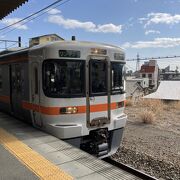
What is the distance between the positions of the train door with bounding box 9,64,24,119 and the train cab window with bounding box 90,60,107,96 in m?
2.20

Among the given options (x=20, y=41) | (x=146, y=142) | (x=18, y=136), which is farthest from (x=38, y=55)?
(x=20, y=41)

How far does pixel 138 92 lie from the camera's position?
97.6 ft

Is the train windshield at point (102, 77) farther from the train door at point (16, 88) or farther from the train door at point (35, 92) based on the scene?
the train door at point (16, 88)

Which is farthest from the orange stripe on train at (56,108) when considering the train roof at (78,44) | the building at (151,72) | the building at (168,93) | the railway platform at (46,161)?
the building at (151,72)

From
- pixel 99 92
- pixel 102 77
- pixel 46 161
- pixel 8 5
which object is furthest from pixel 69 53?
pixel 8 5

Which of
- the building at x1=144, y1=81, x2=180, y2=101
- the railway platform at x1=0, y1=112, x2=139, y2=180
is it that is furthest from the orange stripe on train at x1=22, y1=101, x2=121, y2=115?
the building at x1=144, y1=81, x2=180, y2=101

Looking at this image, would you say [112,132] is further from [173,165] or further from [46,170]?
[46,170]

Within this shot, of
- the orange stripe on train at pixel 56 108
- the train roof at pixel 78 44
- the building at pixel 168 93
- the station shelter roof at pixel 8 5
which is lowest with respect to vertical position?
the building at pixel 168 93

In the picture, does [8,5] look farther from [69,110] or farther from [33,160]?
[33,160]

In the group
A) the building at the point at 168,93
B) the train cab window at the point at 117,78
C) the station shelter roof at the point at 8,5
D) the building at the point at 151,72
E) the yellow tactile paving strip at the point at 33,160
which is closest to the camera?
the yellow tactile paving strip at the point at 33,160

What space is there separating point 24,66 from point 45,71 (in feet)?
4.67

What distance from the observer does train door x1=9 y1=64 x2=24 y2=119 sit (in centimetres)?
827

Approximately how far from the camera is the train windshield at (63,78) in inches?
261

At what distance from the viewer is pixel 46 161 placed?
511cm
